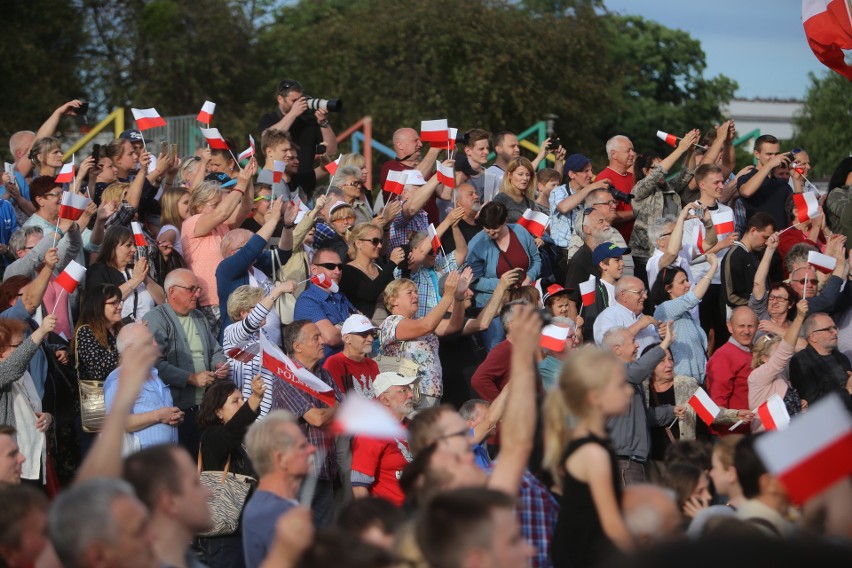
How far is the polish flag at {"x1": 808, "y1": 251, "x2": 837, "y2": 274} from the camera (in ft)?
35.4

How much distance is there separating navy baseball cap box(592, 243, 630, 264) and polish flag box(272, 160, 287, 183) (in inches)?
107

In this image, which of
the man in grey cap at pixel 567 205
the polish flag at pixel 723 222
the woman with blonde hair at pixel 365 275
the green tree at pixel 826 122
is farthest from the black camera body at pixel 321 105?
the green tree at pixel 826 122

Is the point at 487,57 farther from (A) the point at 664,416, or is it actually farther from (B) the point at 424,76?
(A) the point at 664,416

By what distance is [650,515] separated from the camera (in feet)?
16.4

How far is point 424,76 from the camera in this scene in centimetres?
3897

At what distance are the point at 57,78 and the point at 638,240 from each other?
22212mm

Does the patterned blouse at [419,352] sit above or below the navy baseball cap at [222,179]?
below

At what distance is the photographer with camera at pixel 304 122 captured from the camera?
485 inches

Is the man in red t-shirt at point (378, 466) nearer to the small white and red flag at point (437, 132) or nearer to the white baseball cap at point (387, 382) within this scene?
the white baseball cap at point (387, 382)

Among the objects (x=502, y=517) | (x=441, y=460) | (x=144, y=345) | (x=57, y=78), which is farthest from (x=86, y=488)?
(x=57, y=78)

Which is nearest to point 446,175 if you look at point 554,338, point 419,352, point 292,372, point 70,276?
point 419,352

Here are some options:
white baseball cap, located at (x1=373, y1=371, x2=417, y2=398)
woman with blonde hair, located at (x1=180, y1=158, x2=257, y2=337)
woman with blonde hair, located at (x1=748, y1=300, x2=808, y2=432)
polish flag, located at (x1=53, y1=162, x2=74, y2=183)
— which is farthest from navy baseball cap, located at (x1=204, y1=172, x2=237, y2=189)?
woman with blonde hair, located at (x1=748, y1=300, x2=808, y2=432)

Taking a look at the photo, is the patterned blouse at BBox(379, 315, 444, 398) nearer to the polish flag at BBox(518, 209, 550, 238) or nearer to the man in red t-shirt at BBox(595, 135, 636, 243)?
the polish flag at BBox(518, 209, 550, 238)

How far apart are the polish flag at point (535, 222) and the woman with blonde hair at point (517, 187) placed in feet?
2.08
